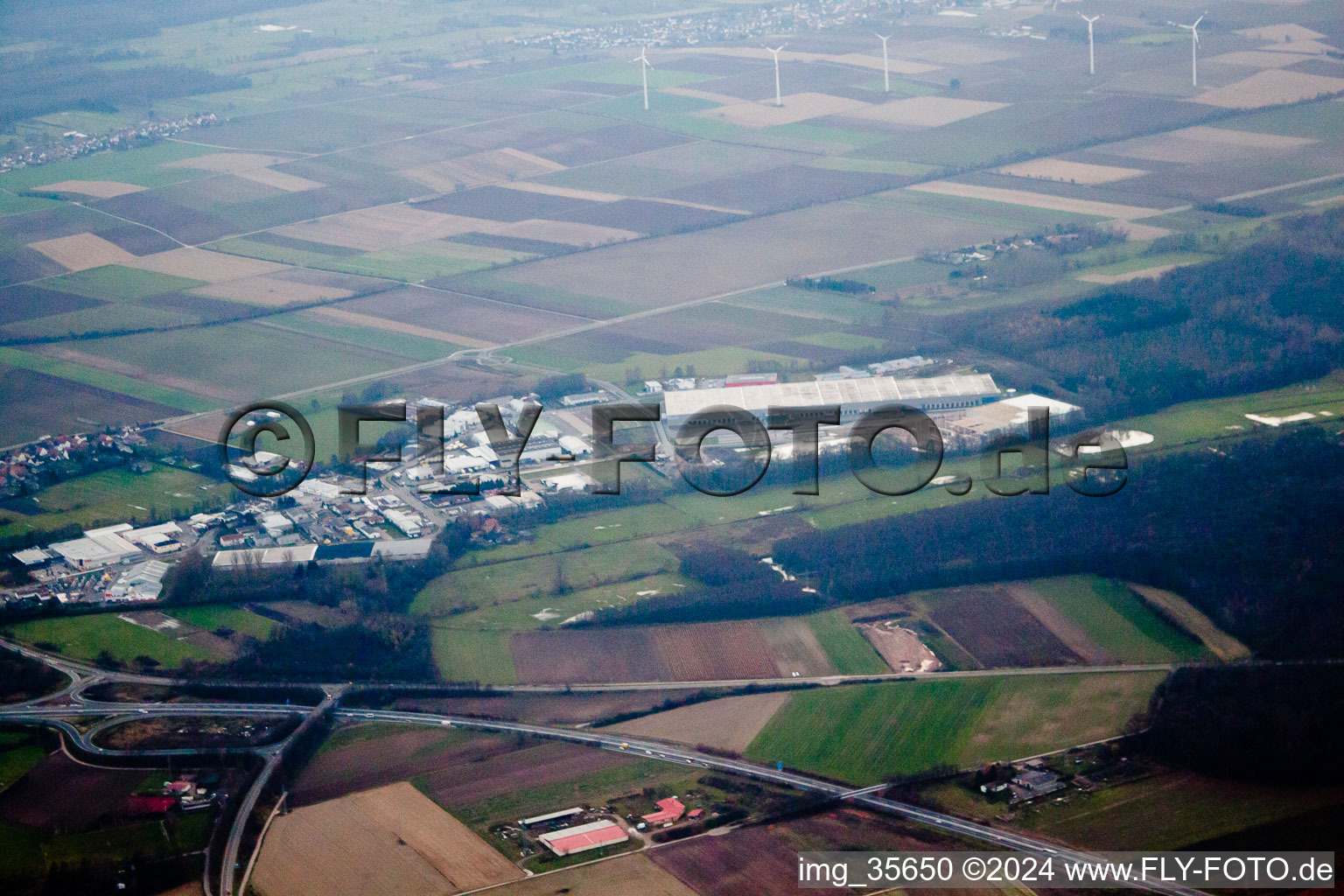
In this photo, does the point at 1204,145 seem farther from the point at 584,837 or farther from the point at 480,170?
the point at 584,837

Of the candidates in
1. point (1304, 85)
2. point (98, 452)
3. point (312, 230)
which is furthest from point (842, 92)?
point (98, 452)

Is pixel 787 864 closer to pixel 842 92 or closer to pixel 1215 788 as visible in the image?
pixel 1215 788

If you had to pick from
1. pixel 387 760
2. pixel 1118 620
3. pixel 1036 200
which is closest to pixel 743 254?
pixel 1036 200

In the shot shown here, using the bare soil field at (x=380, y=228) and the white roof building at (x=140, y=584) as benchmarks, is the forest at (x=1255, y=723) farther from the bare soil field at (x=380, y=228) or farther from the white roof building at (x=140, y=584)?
the bare soil field at (x=380, y=228)

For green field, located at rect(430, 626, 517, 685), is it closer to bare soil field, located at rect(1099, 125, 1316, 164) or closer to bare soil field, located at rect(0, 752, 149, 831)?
bare soil field, located at rect(0, 752, 149, 831)

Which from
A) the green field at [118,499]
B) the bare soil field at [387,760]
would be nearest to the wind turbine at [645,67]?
the green field at [118,499]

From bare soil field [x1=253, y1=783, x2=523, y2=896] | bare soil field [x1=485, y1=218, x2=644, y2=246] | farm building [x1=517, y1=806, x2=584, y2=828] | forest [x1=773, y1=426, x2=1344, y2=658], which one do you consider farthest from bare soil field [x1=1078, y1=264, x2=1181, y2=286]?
bare soil field [x1=253, y1=783, x2=523, y2=896]
